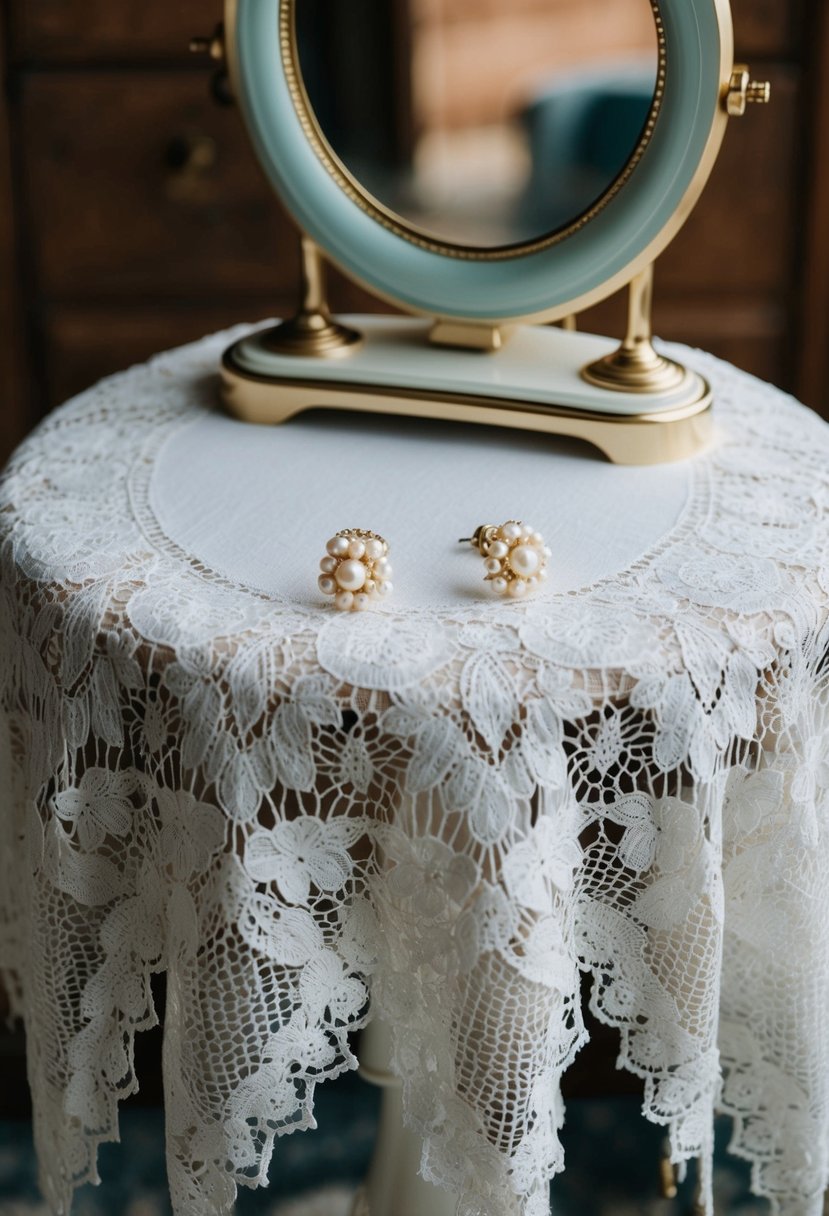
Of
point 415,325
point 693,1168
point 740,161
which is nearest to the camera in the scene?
point 415,325

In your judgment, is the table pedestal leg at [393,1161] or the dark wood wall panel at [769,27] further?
the dark wood wall panel at [769,27]

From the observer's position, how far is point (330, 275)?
4.83 feet

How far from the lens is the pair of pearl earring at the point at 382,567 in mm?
685

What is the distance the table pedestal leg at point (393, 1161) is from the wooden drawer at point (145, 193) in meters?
0.90

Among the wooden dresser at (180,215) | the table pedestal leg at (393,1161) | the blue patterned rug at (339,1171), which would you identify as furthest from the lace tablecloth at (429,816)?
the wooden dresser at (180,215)

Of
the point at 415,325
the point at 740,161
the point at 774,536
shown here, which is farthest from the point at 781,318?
the point at 774,536

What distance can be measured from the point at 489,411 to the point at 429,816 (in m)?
0.33

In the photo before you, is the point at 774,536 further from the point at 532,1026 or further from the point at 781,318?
the point at 781,318

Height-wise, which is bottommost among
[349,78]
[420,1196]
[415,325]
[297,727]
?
[420,1196]

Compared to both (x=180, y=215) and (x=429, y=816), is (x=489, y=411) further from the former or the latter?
(x=180, y=215)

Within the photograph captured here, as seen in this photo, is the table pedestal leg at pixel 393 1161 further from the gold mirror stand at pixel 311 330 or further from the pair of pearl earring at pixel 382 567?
the gold mirror stand at pixel 311 330

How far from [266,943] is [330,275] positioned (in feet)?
3.21

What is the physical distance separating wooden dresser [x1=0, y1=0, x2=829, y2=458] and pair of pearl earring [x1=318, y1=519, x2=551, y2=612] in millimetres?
837

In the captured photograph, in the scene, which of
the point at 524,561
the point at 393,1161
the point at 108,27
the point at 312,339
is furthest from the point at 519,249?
the point at 108,27
